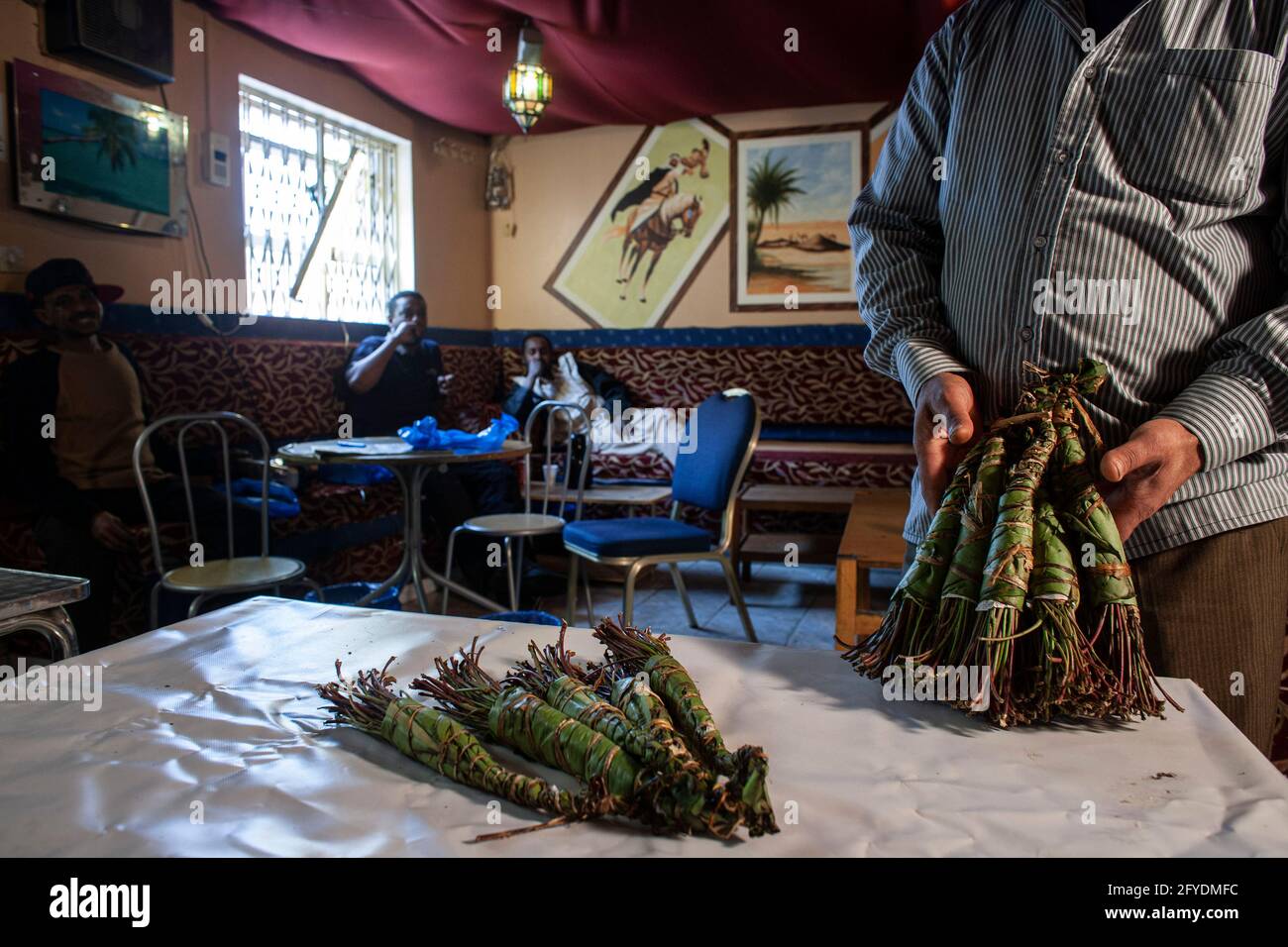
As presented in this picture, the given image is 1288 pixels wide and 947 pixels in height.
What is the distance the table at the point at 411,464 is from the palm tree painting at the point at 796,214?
3.05 meters

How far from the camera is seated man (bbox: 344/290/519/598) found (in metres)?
4.38

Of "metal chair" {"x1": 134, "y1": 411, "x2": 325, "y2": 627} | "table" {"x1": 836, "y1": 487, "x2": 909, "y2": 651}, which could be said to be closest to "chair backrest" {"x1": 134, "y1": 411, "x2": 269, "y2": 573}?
"metal chair" {"x1": 134, "y1": 411, "x2": 325, "y2": 627}

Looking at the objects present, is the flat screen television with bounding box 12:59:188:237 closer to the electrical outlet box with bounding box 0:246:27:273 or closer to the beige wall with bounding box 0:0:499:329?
the beige wall with bounding box 0:0:499:329

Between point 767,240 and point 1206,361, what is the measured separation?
5.10m

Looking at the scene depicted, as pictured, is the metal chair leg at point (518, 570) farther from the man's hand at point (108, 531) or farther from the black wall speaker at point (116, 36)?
the black wall speaker at point (116, 36)

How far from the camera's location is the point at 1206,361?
974mm

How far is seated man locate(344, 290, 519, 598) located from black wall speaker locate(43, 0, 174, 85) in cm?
144

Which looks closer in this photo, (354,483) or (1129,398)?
(1129,398)

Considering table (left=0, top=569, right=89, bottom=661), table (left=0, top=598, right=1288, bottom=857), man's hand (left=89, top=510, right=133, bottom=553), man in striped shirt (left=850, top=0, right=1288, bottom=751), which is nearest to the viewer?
table (left=0, top=598, right=1288, bottom=857)

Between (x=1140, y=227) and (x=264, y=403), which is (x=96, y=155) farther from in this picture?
(x=1140, y=227)

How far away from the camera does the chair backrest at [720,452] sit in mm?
3217

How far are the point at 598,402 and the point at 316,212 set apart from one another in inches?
78.6

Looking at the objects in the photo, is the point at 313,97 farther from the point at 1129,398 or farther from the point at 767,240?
the point at 1129,398

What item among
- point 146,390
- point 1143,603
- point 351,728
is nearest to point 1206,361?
point 1143,603
